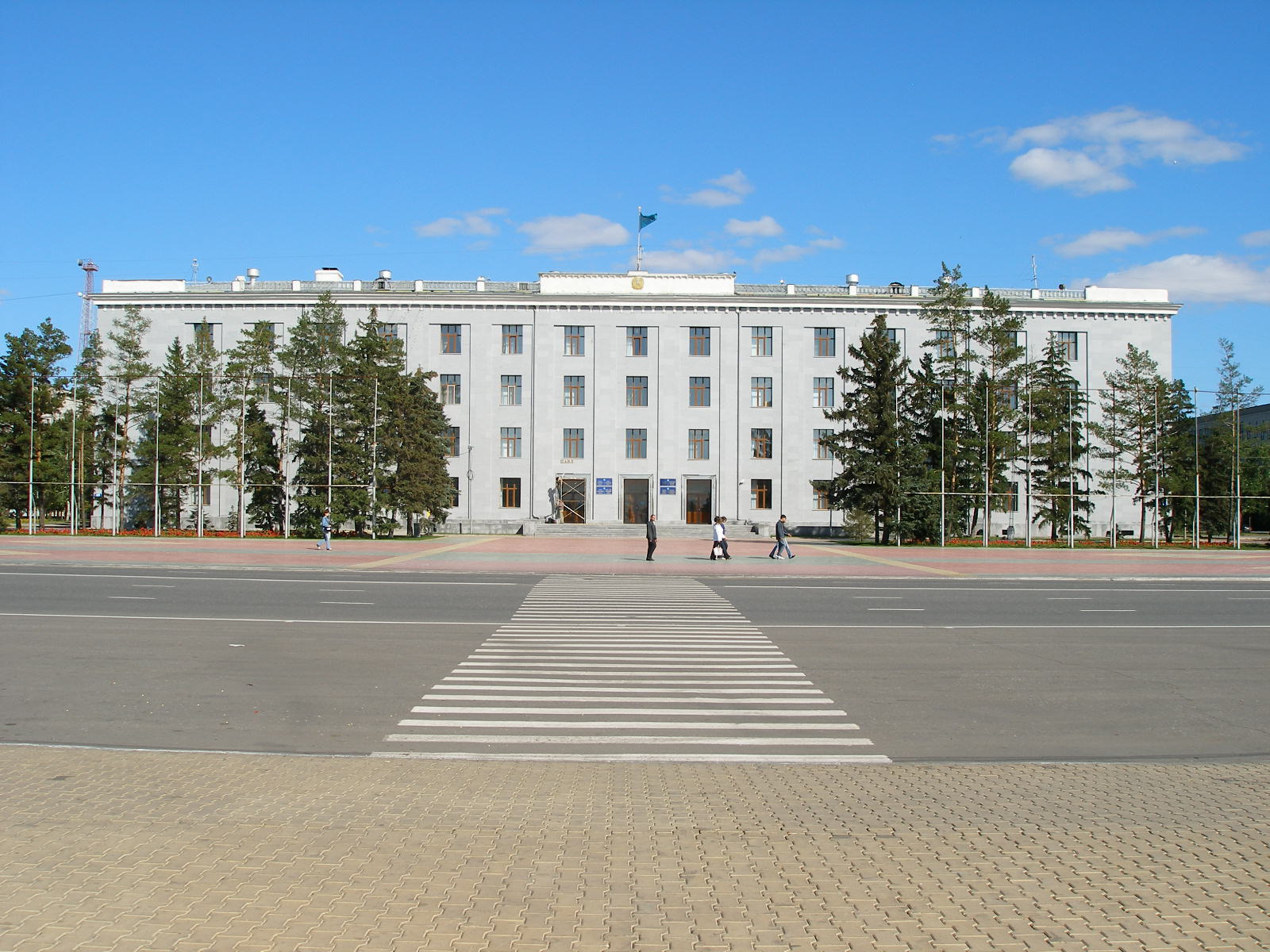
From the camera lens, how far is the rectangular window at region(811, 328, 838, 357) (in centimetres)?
6169

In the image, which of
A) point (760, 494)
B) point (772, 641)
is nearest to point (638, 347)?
point (760, 494)

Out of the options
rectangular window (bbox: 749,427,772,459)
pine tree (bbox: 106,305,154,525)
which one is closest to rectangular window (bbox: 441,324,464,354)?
pine tree (bbox: 106,305,154,525)

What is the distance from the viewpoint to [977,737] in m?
8.62

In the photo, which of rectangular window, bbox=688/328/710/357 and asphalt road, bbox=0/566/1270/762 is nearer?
asphalt road, bbox=0/566/1270/762

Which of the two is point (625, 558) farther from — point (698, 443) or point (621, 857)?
point (621, 857)

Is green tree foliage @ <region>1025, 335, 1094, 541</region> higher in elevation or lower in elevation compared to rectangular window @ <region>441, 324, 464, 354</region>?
lower

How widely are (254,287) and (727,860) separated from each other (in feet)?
218

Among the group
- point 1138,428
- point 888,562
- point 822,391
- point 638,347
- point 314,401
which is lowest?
point 888,562

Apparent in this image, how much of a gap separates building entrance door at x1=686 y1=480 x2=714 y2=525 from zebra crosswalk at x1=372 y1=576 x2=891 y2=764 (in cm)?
4526

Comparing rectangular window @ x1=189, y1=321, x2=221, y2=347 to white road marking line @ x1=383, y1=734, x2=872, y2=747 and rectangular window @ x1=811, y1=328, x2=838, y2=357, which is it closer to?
rectangular window @ x1=811, y1=328, x2=838, y2=357

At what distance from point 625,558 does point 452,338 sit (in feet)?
108

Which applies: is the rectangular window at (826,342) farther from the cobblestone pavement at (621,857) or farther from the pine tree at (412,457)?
the cobblestone pavement at (621,857)

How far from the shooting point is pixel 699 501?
201ft

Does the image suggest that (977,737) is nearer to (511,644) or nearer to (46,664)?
(511,644)
